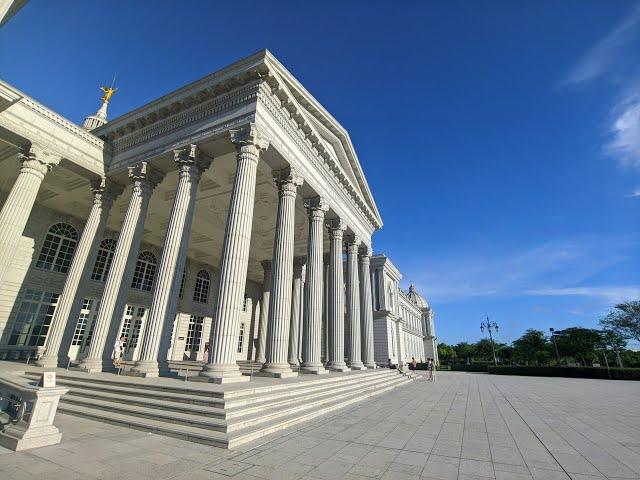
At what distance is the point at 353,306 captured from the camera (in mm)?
19562

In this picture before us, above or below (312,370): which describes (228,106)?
above

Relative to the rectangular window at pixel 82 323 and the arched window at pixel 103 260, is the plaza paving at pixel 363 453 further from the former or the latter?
the arched window at pixel 103 260

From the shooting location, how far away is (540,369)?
3850cm

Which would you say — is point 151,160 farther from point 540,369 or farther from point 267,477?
point 540,369

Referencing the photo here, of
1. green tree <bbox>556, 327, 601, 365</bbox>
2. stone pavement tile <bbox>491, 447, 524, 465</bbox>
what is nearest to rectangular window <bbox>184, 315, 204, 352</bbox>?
stone pavement tile <bbox>491, 447, 524, 465</bbox>

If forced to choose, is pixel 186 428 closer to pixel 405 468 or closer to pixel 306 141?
pixel 405 468

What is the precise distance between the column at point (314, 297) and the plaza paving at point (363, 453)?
5.53 m

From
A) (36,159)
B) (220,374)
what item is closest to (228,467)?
(220,374)

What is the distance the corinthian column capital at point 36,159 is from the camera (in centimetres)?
1289

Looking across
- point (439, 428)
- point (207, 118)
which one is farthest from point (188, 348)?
point (439, 428)

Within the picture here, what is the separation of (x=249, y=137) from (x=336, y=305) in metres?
10.6

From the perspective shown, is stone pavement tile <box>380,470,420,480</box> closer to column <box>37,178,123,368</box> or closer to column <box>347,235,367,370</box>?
column <box>347,235,367,370</box>

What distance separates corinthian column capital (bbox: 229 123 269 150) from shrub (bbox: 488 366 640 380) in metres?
45.2

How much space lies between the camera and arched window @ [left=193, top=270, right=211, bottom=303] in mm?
27594
